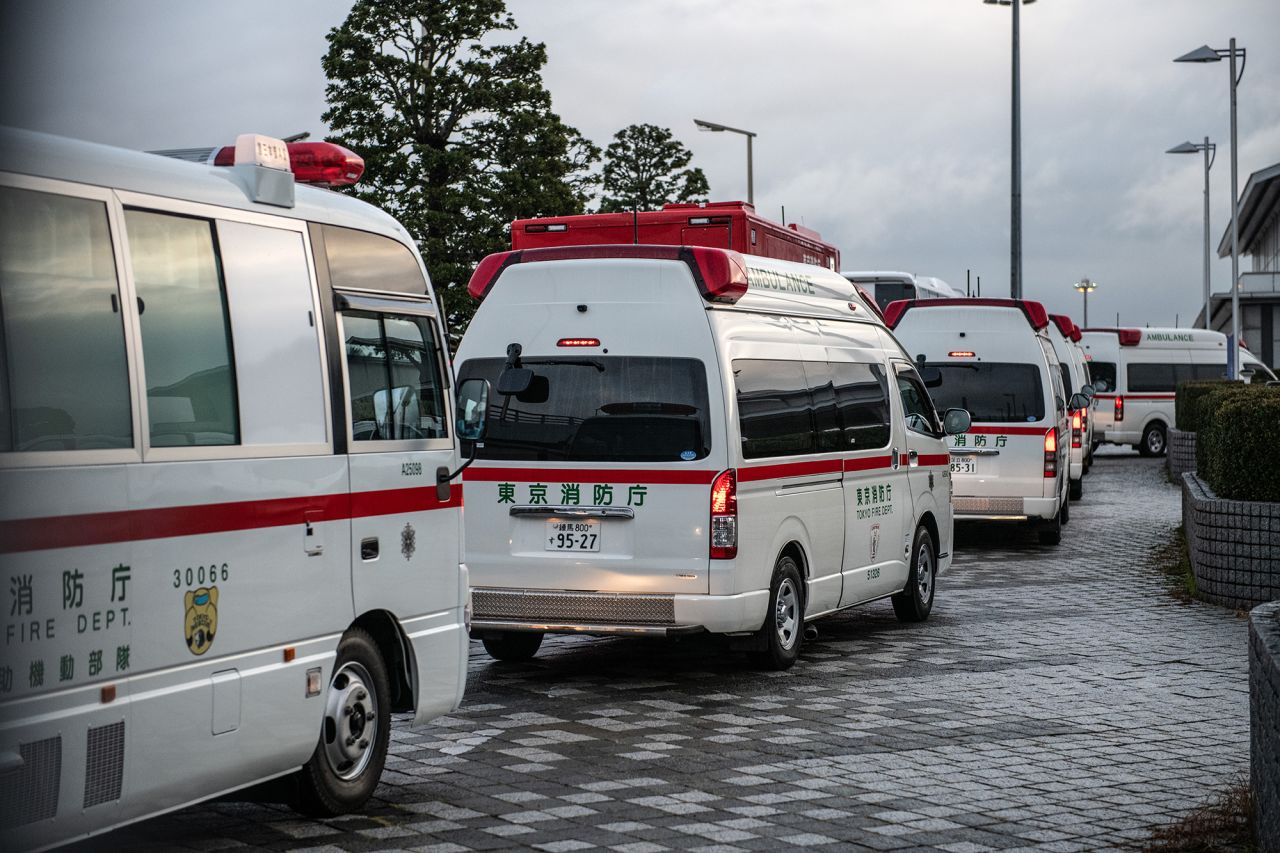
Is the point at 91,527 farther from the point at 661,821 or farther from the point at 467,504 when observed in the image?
the point at 467,504

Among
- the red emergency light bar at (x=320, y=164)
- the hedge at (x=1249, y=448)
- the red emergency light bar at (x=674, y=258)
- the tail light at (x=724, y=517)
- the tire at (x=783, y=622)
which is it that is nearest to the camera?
the red emergency light bar at (x=320, y=164)

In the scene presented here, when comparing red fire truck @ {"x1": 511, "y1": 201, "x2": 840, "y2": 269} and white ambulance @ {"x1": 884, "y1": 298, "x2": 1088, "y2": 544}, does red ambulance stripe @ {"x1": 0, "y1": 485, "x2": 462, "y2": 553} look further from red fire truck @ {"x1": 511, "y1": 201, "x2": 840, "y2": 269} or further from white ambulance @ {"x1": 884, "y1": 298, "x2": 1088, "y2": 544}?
white ambulance @ {"x1": 884, "y1": 298, "x2": 1088, "y2": 544}

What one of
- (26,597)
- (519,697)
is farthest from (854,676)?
(26,597)

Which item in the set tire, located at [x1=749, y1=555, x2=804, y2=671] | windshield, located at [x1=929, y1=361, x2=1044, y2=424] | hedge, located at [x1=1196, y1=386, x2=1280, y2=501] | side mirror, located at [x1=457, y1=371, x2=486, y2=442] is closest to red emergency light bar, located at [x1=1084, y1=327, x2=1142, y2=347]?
windshield, located at [x1=929, y1=361, x2=1044, y2=424]

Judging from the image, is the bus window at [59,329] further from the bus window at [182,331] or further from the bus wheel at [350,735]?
the bus wheel at [350,735]

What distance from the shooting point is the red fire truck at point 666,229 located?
A: 1656cm

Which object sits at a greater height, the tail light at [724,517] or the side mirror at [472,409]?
the side mirror at [472,409]

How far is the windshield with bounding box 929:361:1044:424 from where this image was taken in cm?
1928

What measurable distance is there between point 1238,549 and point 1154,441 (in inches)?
1214

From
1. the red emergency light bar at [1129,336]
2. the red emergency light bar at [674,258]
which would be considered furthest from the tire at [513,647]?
the red emergency light bar at [1129,336]

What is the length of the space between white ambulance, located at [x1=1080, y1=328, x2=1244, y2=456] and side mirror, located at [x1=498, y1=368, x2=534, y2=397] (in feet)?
110

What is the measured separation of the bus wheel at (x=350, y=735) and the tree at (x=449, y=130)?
109 feet

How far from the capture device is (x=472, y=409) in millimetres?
8016

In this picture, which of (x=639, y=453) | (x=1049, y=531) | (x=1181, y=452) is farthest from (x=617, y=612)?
(x=1181, y=452)
